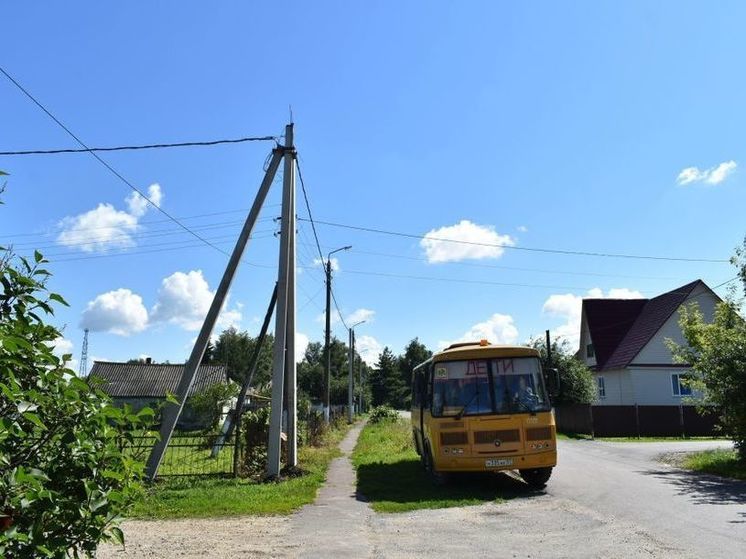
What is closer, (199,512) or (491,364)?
(199,512)

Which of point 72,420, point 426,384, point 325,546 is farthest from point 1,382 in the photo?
point 426,384

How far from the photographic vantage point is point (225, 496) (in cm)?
1102

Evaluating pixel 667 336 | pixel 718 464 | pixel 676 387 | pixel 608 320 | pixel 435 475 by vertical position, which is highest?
pixel 608 320

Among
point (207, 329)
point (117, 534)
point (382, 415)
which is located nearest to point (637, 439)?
point (207, 329)

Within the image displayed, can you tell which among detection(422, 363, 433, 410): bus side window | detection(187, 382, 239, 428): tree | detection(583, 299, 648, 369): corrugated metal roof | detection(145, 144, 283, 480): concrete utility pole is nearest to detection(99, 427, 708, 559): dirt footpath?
detection(422, 363, 433, 410): bus side window

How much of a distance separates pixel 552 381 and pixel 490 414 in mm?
1389

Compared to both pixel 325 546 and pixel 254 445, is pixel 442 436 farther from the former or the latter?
pixel 254 445

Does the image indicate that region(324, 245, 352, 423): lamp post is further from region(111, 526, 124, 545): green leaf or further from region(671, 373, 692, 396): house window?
region(111, 526, 124, 545): green leaf

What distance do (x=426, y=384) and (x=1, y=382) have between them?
10907 mm

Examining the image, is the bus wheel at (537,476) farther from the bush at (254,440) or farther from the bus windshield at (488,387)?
the bush at (254,440)

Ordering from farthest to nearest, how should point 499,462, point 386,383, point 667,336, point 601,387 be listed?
1. point 386,383
2. point 601,387
3. point 667,336
4. point 499,462

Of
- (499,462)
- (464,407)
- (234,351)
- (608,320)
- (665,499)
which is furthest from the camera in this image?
(234,351)

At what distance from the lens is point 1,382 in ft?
8.96

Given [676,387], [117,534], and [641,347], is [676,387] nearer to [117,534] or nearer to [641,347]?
[641,347]
